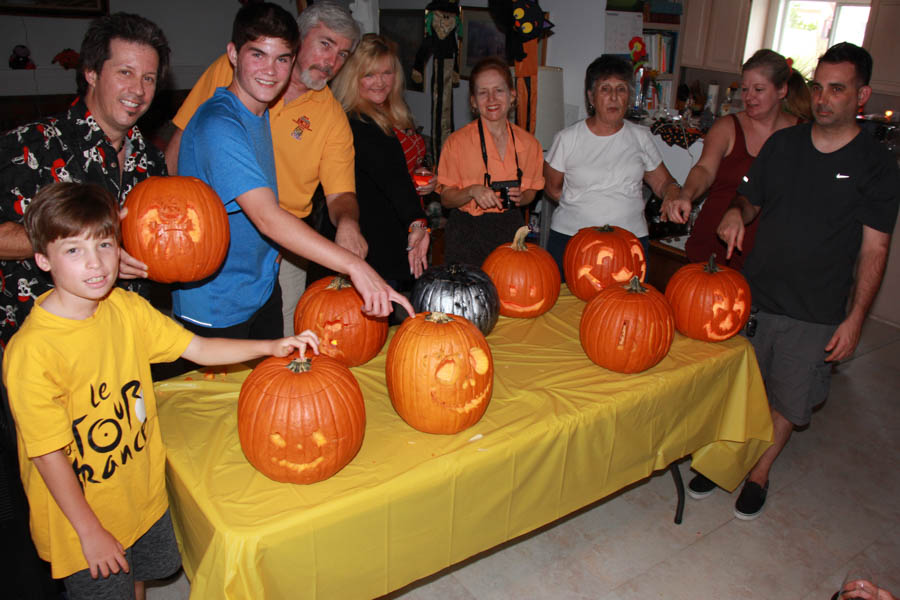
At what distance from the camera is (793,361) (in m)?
2.62

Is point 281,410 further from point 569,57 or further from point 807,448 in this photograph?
point 569,57

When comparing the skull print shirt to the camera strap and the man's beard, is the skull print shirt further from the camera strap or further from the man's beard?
the camera strap

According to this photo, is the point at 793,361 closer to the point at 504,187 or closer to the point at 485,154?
the point at 504,187

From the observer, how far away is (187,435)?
1.66 metres

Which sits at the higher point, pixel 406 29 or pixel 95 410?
pixel 406 29

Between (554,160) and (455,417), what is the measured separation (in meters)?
1.87

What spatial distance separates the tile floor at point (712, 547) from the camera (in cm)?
232

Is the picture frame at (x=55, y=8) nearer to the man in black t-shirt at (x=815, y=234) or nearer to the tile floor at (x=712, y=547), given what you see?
the tile floor at (x=712, y=547)

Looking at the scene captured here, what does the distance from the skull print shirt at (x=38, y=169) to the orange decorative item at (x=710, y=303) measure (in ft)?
6.24

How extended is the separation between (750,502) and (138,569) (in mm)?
2428

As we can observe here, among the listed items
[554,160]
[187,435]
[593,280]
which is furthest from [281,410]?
[554,160]

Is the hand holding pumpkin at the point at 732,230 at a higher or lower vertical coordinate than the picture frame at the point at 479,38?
lower

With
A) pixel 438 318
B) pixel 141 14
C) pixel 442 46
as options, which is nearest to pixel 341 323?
pixel 438 318

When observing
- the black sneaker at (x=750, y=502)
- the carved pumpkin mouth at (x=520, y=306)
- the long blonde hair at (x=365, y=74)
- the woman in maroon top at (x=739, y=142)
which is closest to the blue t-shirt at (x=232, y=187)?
the long blonde hair at (x=365, y=74)
